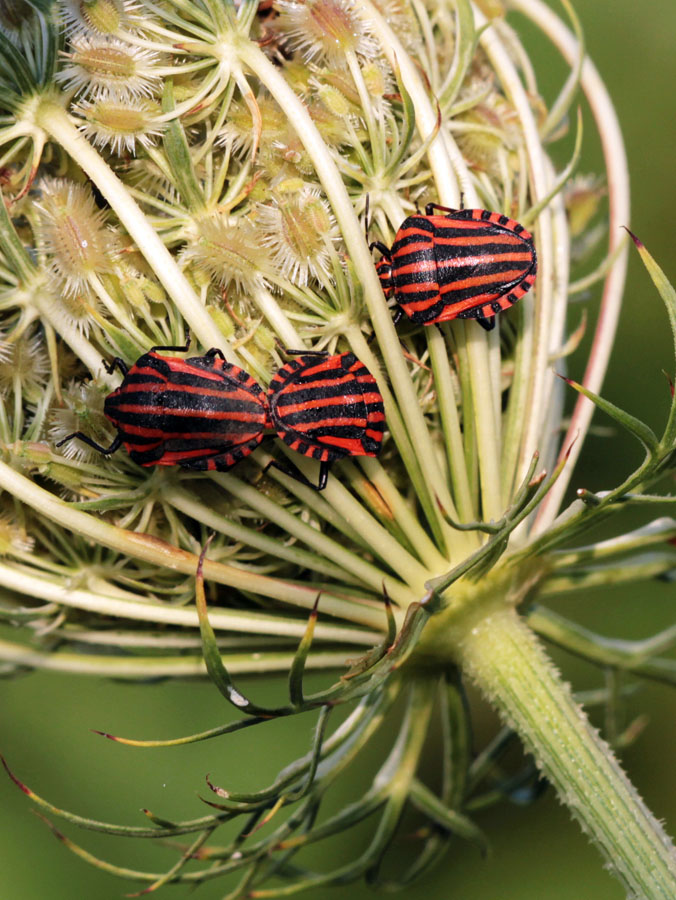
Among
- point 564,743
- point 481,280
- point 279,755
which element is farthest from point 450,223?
point 279,755

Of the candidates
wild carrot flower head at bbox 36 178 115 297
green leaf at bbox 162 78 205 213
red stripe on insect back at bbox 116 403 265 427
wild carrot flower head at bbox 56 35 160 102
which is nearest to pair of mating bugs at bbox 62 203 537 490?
red stripe on insect back at bbox 116 403 265 427

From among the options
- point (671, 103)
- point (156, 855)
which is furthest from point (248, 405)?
→ point (671, 103)

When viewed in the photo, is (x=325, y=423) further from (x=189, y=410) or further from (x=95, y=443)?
(x=95, y=443)

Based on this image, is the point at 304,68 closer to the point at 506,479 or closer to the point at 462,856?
the point at 506,479

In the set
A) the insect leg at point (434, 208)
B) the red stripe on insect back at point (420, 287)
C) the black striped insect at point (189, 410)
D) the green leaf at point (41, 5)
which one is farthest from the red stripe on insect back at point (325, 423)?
the green leaf at point (41, 5)

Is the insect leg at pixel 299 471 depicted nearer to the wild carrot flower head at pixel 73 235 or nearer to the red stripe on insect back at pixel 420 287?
the red stripe on insect back at pixel 420 287

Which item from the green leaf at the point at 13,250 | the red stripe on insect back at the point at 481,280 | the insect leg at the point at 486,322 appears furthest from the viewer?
the insect leg at the point at 486,322
